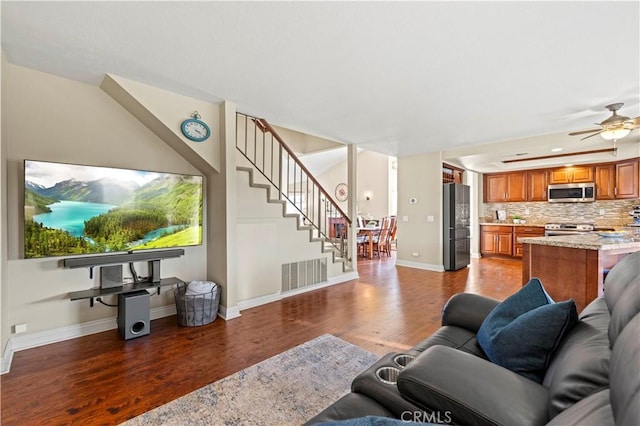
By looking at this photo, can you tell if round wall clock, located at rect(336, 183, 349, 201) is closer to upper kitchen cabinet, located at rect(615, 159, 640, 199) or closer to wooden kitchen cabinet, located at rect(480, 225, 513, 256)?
wooden kitchen cabinet, located at rect(480, 225, 513, 256)

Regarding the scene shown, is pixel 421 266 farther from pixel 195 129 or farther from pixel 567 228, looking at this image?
pixel 195 129

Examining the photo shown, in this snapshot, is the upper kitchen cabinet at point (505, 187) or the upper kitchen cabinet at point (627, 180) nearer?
the upper kitchen cabinet at point (627, 180)

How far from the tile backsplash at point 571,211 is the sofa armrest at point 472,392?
713cm

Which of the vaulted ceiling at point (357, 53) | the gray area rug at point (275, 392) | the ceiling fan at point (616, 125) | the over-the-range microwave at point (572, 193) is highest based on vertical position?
the vaulted ceiling at point (357, 53)

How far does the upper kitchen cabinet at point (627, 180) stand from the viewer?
5.40 meters

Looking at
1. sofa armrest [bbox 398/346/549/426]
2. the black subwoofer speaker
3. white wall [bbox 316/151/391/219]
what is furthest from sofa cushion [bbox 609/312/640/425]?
white wall [bbox 316/151/391/219]

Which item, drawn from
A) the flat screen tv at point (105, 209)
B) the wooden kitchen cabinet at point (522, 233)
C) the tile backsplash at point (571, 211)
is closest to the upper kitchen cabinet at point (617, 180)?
the tile backsplash at point (571, 211)

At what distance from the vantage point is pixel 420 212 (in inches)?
243

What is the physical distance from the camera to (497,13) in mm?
1818

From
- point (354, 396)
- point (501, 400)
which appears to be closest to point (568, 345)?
point (501, 400)

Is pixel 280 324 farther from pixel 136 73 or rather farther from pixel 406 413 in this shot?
pixel 136 73

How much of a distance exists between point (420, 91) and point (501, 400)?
2.83 metres

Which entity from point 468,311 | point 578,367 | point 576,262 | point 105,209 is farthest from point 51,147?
point 576,262

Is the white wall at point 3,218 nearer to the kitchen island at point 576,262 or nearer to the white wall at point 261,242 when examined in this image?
the white wall at point 261,242
